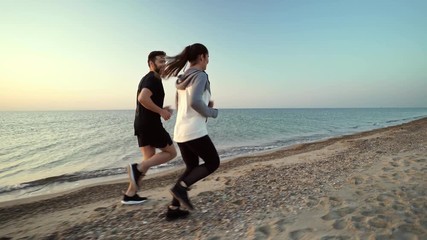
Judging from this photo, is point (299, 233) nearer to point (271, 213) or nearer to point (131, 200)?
point (271, 213)

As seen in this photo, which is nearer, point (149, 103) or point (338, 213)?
point (338, 213)

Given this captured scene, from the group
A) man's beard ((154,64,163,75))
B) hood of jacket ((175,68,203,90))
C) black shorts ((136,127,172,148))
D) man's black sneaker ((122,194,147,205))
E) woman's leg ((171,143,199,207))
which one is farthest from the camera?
man's black sneaker ((122,194,147,205))

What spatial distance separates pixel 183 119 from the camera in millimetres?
2996

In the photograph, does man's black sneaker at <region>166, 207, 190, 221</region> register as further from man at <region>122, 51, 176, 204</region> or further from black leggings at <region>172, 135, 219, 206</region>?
man at <region>122, 51, 176, 204</region>

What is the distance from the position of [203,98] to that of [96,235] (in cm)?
199

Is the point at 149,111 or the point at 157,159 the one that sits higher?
the point at 149,111

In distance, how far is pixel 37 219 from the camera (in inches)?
166

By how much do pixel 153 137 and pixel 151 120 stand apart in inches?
9.4

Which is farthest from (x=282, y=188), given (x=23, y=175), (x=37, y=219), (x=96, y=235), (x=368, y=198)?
(x=23, y=175)

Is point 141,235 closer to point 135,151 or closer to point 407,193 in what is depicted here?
point 407,193

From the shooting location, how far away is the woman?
2.89 m

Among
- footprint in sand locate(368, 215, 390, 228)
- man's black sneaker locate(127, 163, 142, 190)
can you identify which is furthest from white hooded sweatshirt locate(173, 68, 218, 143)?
footprint in sand locate(368, 215, 390, 228)

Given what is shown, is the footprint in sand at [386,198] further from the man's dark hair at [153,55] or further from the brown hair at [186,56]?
the man's dark hair at [153,55]

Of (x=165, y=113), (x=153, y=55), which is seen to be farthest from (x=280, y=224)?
(x=153, y=55)
